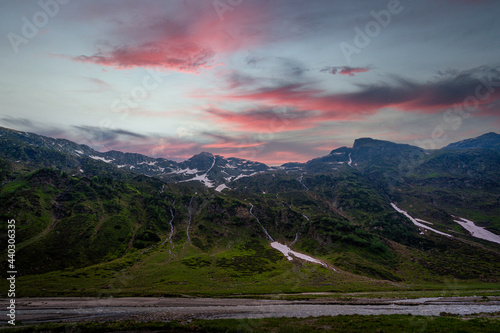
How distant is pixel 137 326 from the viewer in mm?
49156

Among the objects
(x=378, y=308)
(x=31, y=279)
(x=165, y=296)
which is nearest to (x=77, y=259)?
(x=31, y=279)

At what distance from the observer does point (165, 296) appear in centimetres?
8581

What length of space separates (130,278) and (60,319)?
186 feet

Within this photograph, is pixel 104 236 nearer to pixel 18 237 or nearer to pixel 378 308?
pixel 18 237

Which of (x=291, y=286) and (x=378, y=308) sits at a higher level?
(x=378, y=308)

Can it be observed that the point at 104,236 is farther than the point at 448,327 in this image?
Yes

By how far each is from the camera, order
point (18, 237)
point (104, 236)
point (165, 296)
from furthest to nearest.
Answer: point (104, 236), point (18, 237), point (165, 296)

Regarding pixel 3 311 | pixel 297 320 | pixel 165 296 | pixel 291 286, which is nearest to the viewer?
pixel 297 320

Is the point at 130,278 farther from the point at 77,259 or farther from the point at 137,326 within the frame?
the point at 137,326

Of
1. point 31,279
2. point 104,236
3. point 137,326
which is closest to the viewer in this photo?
point 137,326

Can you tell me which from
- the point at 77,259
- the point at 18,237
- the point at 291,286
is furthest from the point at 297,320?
the point at 18,237

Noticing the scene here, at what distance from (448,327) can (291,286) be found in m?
70.4

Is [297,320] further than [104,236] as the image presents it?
No

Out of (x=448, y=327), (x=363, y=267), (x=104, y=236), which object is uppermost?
(x=448, y=327)
